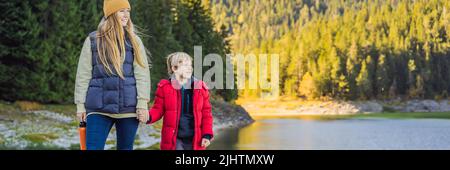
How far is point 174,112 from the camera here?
23.5 ft

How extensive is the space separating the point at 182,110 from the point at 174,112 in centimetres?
12

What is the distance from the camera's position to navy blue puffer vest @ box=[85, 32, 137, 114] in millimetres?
6664

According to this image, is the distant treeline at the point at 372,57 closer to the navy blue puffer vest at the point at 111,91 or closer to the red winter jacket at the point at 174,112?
the red winter jacket at the point at 174,112

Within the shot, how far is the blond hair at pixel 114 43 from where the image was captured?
262 inches

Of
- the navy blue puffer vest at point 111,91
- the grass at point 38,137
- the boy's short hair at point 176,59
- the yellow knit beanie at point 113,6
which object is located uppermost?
the yellow knit beanie at point 113,6

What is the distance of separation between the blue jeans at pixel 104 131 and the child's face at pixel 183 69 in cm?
84

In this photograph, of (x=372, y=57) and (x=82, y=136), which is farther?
(x=372, y=57)

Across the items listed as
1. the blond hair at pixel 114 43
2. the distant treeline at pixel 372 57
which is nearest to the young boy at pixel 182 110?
the blond hair at pixel 114 43

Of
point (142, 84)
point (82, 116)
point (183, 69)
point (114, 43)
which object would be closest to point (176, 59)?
point (183, 69)

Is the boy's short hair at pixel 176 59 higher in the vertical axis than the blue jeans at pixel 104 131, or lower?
higher

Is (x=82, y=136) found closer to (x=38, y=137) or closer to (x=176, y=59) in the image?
(x=176, y=59)

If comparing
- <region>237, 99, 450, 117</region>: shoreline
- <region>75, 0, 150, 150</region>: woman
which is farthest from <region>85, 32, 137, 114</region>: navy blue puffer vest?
<region>237, 99, 450, 117</region>: shoreline
